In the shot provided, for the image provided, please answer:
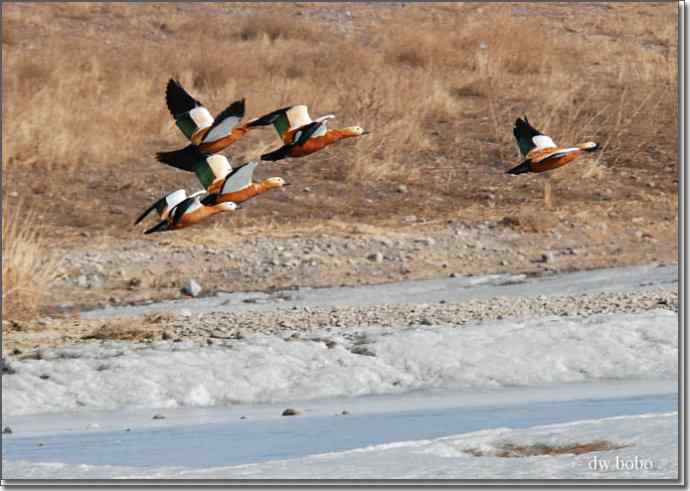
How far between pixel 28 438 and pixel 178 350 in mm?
1747

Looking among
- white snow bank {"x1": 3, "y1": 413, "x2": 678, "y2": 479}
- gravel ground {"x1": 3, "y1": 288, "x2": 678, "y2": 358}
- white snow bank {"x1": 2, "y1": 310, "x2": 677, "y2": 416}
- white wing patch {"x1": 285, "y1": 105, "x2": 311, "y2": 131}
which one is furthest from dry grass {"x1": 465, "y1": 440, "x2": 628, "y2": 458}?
gravel ground {"x1": 3, "y1": 288, "x2": 678, "y2": 358}

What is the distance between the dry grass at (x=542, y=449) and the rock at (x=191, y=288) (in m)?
6.32

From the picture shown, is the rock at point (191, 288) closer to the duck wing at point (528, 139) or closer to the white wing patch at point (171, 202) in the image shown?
the duck wing at point (528, 139)

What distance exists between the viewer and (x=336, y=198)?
15.9 metres

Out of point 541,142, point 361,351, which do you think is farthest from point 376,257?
point 541,142

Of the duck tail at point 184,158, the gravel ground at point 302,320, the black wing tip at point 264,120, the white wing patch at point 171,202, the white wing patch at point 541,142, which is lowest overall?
the gravel ground at point 302,320

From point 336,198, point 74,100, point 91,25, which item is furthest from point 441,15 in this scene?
point 336,198

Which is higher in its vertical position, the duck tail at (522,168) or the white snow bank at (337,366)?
the duck tail at (522,168)

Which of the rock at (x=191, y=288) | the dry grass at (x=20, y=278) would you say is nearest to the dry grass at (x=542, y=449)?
the dry grass at (x=20, y=278)

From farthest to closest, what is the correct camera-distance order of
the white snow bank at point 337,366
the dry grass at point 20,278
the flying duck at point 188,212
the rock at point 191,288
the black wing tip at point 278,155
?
the rock at point 191,288 → the dry grass at point 20,278 → the white snow bank at point 337,366 → the black wing tip at point 278,155 → the flying duck at point 188,212

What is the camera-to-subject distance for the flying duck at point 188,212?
5.30 metres

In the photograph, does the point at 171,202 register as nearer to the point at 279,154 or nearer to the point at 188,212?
the point at 188,212

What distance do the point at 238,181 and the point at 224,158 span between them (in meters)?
0.39

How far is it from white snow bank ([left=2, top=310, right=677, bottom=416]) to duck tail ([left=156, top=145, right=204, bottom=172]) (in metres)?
2.74
